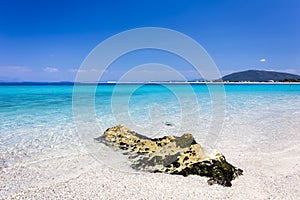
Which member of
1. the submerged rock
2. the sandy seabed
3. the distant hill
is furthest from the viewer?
the distant hill

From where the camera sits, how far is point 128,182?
13.8 feet

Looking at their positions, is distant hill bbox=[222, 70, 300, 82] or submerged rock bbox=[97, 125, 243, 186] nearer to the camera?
submerged rock bbox=[97, 125, 243, 186]

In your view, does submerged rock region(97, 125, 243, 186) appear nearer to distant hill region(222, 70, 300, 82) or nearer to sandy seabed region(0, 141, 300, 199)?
sandy seabed region(0, 141, 300, 199)

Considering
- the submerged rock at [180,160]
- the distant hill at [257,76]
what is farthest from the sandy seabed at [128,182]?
the distant hill at [257,76]

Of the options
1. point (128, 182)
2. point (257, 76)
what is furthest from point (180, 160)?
point (257, 76)

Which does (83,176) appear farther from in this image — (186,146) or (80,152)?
(186,146)

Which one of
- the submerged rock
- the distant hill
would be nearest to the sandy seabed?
the submerged rock

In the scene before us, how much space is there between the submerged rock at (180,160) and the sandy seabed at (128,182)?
0.51 feet

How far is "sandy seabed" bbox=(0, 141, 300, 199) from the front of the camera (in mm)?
3766

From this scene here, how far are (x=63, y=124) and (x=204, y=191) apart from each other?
7.13m

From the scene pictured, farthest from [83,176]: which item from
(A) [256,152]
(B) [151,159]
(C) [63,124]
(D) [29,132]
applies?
(C) [63,124]

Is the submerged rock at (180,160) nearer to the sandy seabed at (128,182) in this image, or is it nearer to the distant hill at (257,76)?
the sandy seabed at (128,182)

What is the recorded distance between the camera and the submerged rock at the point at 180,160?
14.2 feet

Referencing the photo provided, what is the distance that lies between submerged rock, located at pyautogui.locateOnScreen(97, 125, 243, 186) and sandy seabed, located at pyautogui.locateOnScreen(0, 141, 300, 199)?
15 cm
